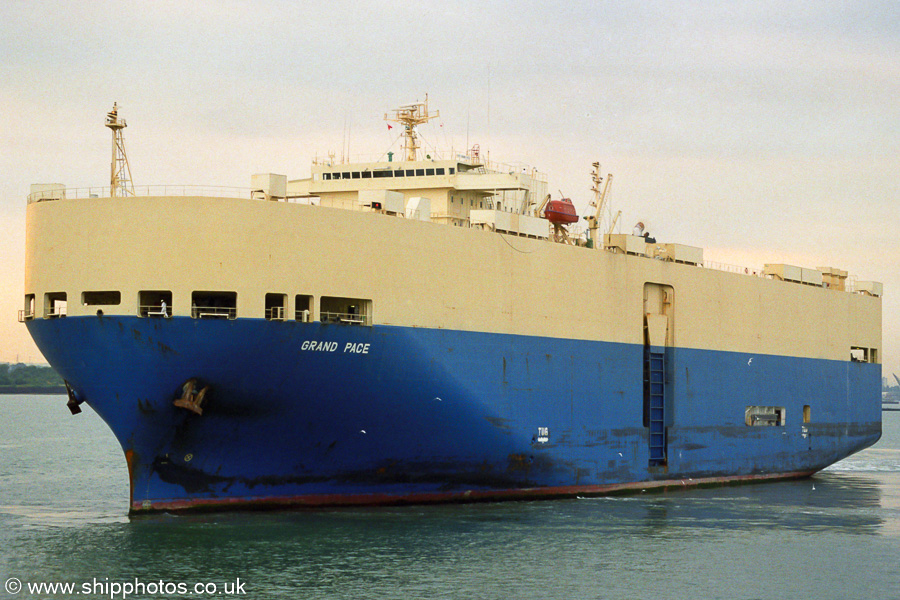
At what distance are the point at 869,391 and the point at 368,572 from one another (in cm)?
2890

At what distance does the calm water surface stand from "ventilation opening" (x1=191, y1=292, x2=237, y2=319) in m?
4.25

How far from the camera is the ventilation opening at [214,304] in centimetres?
2145

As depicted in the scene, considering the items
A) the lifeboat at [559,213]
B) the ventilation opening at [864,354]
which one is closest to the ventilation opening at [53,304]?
the lifeboat at [559,213]

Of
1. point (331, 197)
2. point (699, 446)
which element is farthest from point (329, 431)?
point (699, 446)

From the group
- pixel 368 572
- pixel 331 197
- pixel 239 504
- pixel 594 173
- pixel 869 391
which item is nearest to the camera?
pixel 368 572

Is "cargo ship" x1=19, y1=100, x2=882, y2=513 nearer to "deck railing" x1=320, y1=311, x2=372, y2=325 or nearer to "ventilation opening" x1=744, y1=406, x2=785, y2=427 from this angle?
"deck railing" x1=320, y1=311, x2=372, y2=325

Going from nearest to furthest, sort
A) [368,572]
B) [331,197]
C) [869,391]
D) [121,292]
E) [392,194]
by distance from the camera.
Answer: [368,572]
[121,292]
[392,194]
[331,197]
[869,391]

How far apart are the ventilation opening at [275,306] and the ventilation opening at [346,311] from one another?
887mm

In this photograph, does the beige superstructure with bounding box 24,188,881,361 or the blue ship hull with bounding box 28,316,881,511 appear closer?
the beige superstructure with bounding box 24,188,881,361

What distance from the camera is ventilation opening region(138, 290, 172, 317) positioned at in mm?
21489

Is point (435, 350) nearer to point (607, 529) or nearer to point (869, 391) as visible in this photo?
point (607, 529)

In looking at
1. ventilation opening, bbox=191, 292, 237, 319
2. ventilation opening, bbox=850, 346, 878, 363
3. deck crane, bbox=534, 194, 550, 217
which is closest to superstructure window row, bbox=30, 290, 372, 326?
ventilation opening, bbox=191, 292, 237, 319

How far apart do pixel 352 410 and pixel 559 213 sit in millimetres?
9452

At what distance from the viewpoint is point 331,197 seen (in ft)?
100
